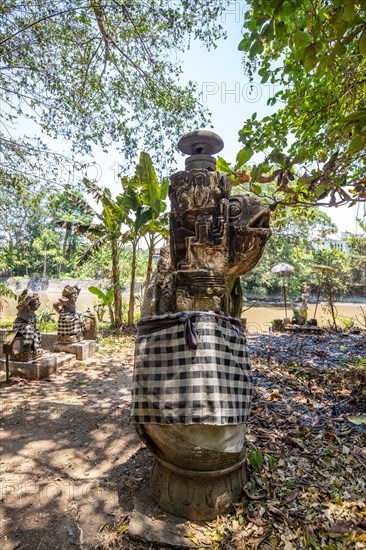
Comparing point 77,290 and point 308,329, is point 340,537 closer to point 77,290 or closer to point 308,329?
point 77,290

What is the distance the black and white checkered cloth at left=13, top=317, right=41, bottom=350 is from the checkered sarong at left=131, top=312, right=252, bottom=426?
3.60 meters

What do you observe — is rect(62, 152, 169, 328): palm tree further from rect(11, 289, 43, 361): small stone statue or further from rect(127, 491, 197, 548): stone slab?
rect(127, 491, 197, 548): stone slab

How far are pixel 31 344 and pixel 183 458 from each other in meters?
3.92

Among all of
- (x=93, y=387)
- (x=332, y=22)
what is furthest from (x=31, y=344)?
(x=332, y=22)

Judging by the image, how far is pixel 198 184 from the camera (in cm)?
217

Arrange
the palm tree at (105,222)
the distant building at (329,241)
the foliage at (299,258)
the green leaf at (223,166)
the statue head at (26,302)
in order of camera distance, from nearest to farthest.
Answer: the green leaf at (223,166)
the statue head at (26,302)
the palm tree at (105,222)
the distant building at (329,241)
the foliage at (299,258)

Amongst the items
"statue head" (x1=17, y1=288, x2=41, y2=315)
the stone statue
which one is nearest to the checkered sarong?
the stone statue

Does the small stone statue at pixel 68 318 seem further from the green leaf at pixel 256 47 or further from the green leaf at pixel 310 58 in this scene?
the green leaf at pixel 310 58

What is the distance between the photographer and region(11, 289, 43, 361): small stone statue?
194 inches

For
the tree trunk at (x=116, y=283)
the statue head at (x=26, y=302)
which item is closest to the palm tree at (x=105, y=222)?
the tree trunk at (x=116, y=283)

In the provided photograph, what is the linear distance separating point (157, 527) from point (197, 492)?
28cm

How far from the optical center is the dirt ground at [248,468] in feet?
5.93

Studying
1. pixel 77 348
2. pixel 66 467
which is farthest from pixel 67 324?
pixel 66 467

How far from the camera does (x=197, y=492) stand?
75.4 inches
